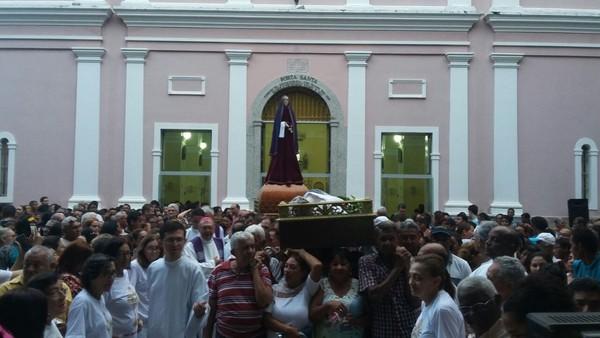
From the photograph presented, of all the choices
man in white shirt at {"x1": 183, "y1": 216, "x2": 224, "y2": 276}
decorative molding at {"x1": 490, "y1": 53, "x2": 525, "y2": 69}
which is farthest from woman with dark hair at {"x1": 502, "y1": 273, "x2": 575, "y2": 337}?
decorative molding at {"x1": 490, "y1": 53, "x2": 525, "y2": 69}

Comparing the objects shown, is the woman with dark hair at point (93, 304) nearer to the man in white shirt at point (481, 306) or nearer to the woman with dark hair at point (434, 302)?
the woman with dark hair at point (434, 302)

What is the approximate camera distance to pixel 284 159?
13.6 meters

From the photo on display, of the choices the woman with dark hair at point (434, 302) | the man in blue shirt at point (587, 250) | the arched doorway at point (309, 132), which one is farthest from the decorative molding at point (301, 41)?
the woman with dark hair at point (434, 302)

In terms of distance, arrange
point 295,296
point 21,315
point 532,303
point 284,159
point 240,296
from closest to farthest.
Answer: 1. point 532,303
2. point 21,315
3. point 240,296
4. point 295,296
5. point 284,159

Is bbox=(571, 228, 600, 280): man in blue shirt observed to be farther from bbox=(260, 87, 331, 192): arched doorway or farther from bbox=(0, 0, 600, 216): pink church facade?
bbox=(260, 87, 331, 192): arched doorway

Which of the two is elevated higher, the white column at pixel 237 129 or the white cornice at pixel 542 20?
the white cornice at pixel 542 20

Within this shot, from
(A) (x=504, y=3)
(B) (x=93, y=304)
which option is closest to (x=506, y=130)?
(A) (x=504, y=3)

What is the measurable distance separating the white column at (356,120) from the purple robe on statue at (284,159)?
553cm

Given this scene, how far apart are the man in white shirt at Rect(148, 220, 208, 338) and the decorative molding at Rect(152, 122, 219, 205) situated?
1315 cm

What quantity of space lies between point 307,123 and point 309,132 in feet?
0.85

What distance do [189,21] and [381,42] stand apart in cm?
532

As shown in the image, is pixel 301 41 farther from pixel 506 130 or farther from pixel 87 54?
pixel 506 130

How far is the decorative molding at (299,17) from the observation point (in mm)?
19469

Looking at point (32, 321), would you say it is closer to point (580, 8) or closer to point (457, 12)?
point (457, 12)
